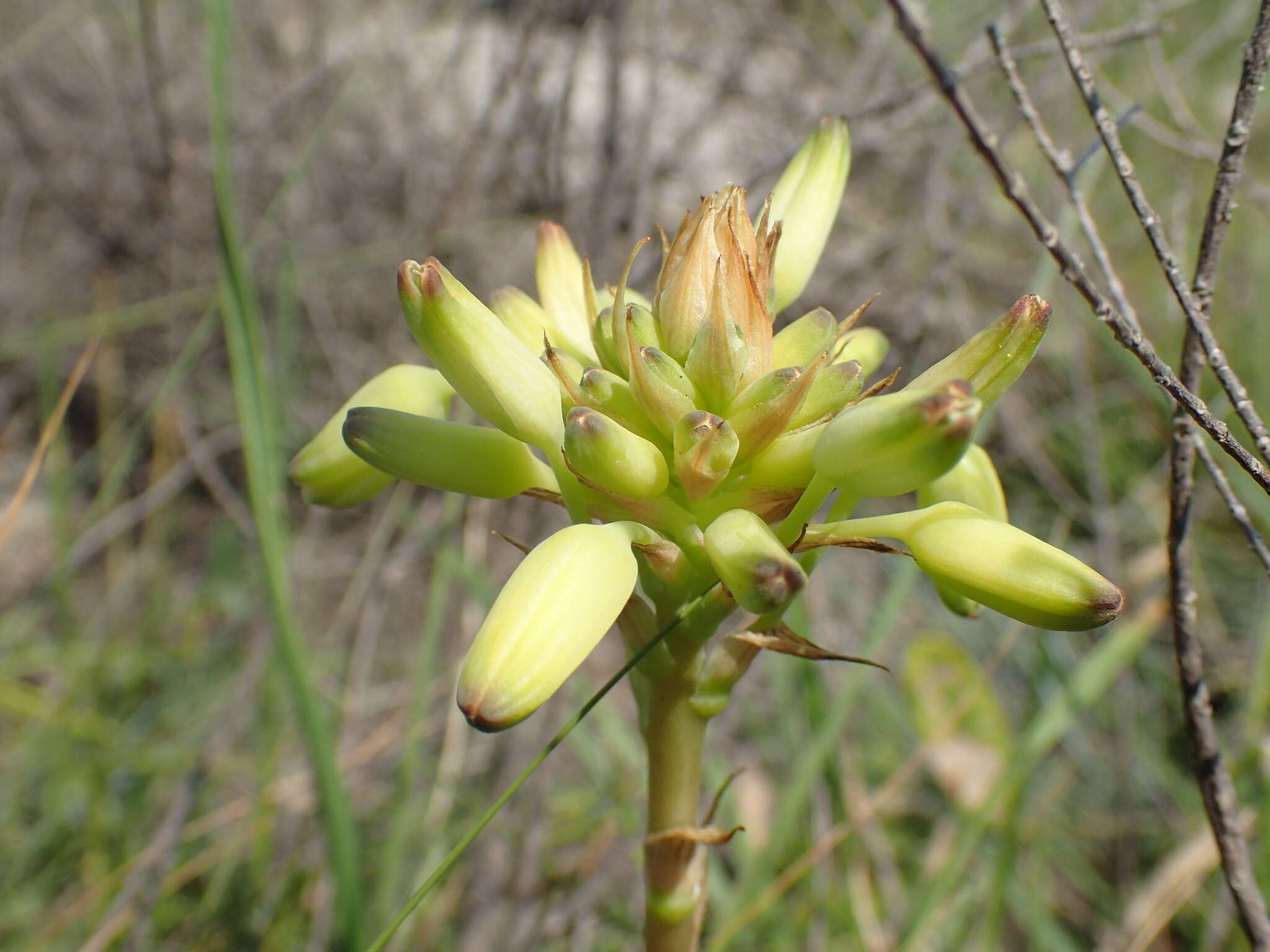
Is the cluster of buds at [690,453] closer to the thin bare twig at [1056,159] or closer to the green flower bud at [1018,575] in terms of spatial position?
the green flower bud at [1018,575]

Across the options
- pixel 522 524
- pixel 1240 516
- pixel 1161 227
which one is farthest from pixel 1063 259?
pixel 522 524

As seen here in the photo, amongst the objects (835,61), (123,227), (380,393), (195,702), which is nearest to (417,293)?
(380,393)

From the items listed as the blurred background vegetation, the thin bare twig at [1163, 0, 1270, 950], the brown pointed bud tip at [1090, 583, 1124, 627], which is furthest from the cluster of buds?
the thin bare twig at [1163, 0, 1270, 950]

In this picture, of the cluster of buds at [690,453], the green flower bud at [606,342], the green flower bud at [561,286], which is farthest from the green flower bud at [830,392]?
the green flower bud at [561,286]

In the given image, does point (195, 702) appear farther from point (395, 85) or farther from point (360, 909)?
point (395, 85)

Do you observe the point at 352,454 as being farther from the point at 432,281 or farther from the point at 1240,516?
the point at 1240,516

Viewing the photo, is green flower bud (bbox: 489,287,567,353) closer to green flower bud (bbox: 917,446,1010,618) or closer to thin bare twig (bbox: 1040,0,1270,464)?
green flower bud (bbox: 917,446,1010,618)
